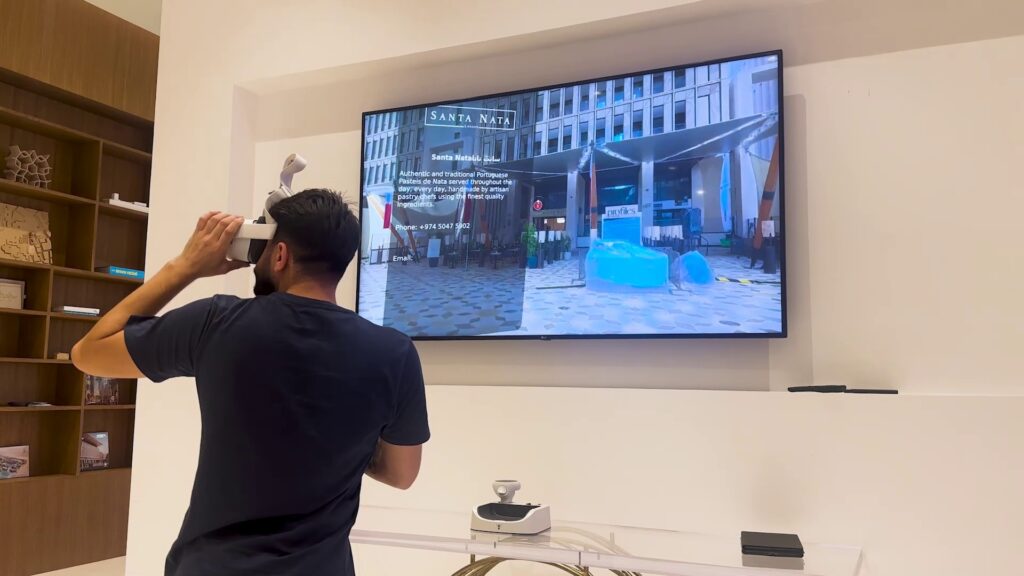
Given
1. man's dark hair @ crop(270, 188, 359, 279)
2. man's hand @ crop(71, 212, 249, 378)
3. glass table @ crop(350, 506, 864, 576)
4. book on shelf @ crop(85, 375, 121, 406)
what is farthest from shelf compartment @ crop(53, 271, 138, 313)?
man's dark hair @ crop(270, 188, 359, 279)

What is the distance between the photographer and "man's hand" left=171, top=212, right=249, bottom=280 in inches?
50.7

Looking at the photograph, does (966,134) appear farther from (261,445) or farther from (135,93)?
(135,93)

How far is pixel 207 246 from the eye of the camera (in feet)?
4.26

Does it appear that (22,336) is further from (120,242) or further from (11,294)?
(120,242)

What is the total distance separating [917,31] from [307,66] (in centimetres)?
242

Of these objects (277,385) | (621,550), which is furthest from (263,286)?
(621,550)

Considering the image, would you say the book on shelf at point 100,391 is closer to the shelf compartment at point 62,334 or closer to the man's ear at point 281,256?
the shelf compartment at point 62,334

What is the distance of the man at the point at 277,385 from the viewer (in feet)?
3.74

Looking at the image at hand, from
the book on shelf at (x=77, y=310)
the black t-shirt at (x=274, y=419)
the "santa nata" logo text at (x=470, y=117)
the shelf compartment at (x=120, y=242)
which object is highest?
the "santa nata" logo text at (x=470, y=117)

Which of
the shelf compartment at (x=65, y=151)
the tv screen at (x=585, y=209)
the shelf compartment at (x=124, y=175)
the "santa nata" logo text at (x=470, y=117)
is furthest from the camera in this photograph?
the shelf compartment at (x=124, y=175)

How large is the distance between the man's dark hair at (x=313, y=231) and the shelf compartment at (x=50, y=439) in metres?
4.08

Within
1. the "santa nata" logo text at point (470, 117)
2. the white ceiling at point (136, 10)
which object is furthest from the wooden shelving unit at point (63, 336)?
the "santa nata" logo text at point (470, 117)

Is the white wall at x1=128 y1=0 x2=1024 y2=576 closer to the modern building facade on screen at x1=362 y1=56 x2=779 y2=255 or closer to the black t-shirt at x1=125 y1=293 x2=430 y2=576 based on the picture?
the modern building facade on screen at x1=362 y1=56 x2=779 y2=255

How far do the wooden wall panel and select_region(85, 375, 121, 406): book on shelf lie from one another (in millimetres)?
1761
